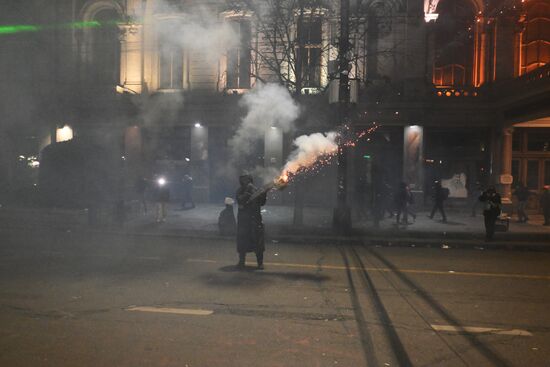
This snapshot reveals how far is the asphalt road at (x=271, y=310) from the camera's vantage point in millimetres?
3951

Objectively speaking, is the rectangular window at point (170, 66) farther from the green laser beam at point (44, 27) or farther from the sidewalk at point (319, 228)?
the sidewalk at point (319, 228)

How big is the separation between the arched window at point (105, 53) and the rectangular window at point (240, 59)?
5219 mm

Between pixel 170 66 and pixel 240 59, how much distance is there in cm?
A: 378

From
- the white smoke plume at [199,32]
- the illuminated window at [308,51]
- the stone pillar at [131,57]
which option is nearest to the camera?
the illuminated window at [308,51]

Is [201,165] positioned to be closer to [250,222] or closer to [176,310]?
[250,222]

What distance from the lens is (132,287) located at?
6.14 meters

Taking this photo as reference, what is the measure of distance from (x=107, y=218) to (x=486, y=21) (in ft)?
51.2

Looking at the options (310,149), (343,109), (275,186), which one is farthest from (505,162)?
(275,186)

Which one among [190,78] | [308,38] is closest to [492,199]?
[308,38]

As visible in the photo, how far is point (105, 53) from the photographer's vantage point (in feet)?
62.3

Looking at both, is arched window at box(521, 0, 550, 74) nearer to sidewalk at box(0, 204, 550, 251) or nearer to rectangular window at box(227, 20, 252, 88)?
sidewalk at box(0, 204, 550, 251)

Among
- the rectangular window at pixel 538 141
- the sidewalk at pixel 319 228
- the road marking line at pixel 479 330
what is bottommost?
the road marking line at pixel 479 330

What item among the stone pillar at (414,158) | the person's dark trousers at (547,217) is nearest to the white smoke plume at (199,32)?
the stone pillar at (414,158)

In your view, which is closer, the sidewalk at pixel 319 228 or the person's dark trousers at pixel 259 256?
the person's dark trousers at pixel 259 256
